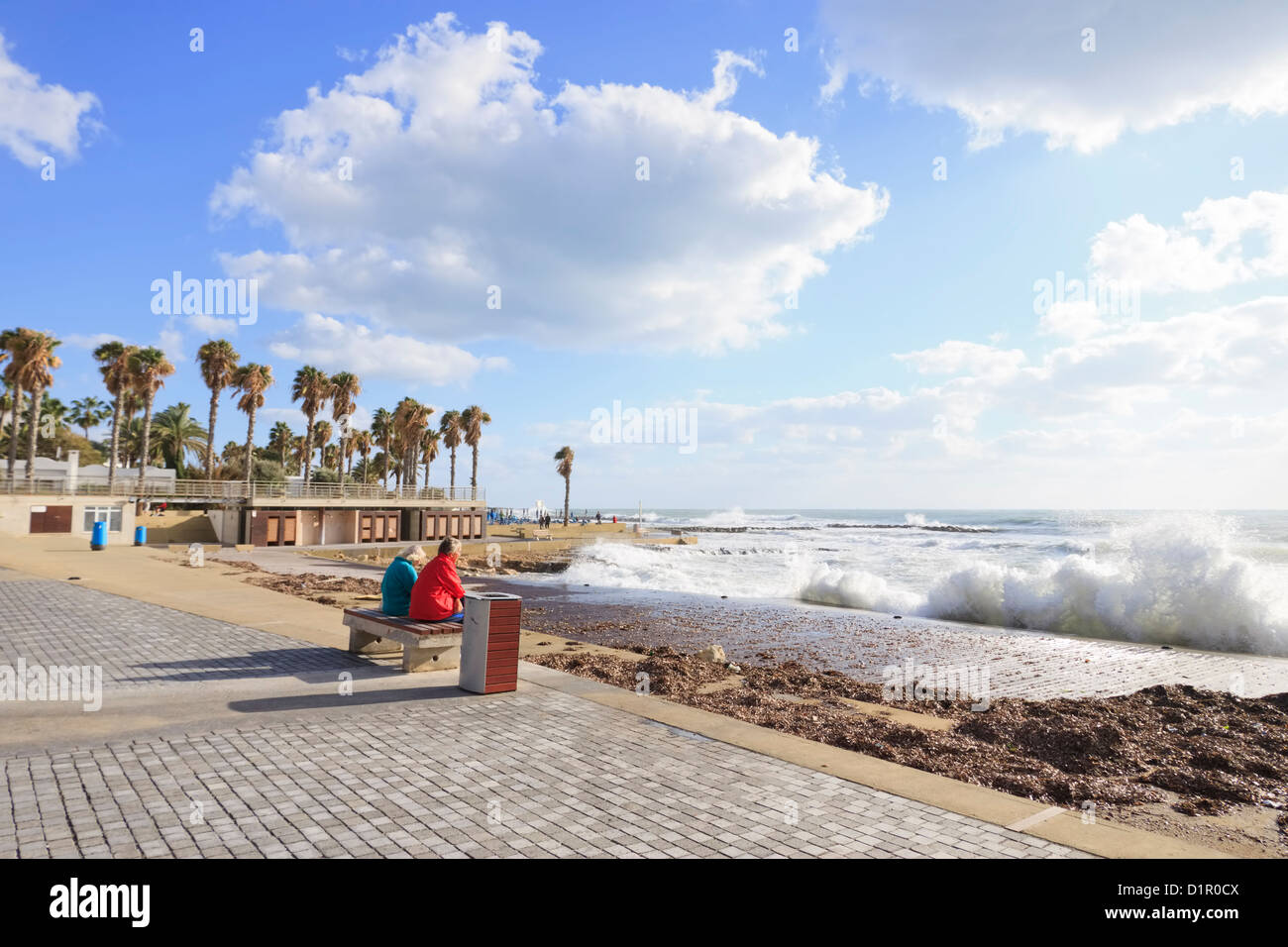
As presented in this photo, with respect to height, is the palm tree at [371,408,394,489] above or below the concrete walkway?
above

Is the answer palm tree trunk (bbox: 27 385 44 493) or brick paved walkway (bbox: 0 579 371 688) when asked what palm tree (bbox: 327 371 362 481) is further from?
brick paved walkway (bbox: 0 579 371 688)

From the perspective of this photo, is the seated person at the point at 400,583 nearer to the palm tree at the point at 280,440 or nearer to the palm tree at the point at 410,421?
the palm tree at the point at 410,421

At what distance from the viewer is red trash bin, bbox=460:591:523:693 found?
7895 millimetres

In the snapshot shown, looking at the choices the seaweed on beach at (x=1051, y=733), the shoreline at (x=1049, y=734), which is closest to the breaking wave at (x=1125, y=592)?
the shoreline at (x=1049, y=734)

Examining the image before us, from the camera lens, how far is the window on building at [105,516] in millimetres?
36875

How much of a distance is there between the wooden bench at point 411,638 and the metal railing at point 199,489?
112 feet

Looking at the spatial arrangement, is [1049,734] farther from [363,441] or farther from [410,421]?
[363,441]

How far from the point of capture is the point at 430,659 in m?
9.24

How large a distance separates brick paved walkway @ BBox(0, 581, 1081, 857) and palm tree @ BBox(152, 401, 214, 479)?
79984 millimetres

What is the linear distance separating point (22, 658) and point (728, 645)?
36.0 feet

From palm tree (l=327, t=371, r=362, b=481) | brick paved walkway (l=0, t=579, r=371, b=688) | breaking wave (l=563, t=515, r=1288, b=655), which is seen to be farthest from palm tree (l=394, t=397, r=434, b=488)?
brick paved walkway (l=0, t=579, r=371, b=688)

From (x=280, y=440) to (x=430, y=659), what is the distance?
300 ft
